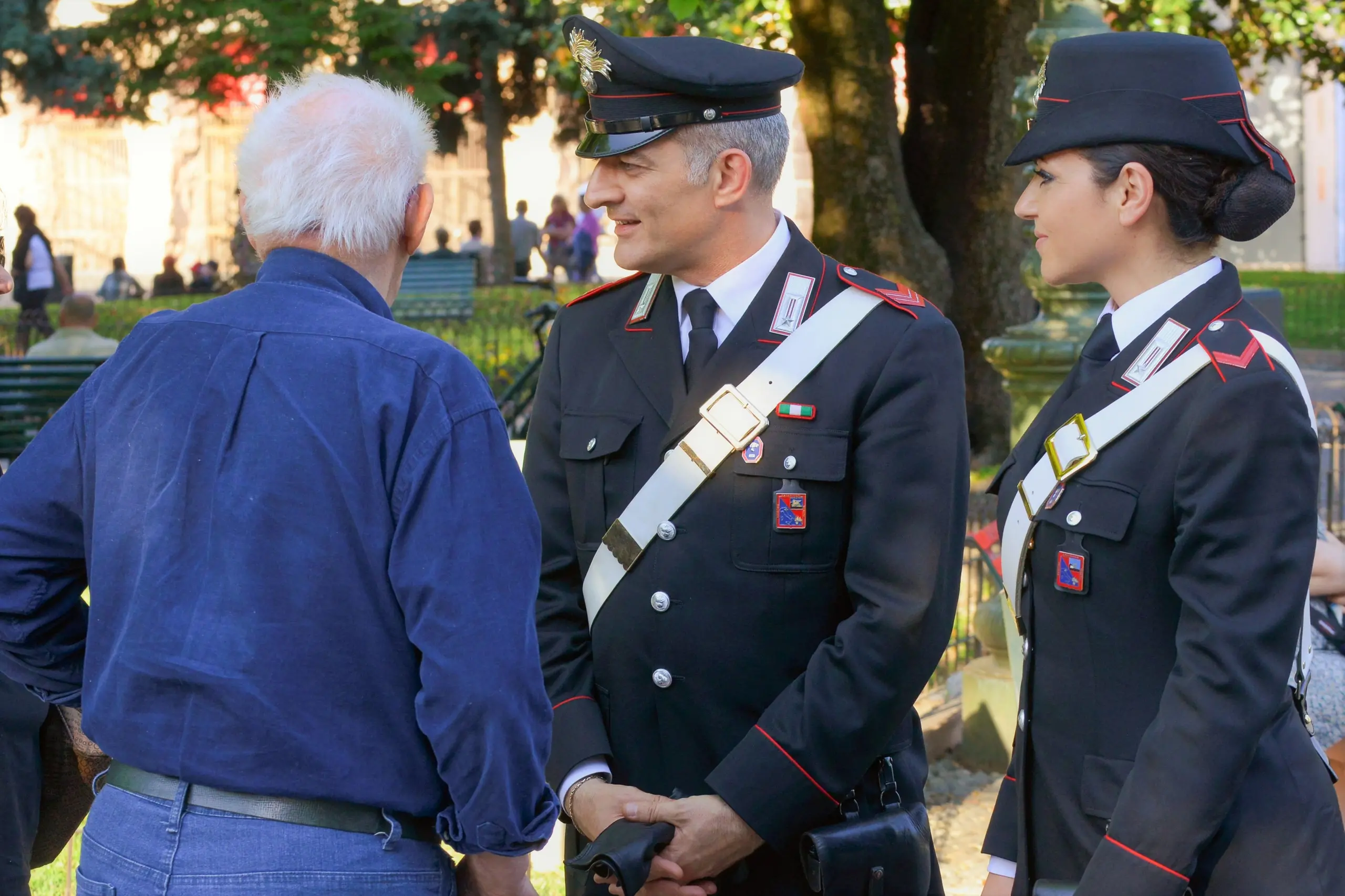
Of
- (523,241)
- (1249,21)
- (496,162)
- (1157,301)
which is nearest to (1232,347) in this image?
(1157,301)

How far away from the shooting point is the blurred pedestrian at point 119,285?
2653 centimetres

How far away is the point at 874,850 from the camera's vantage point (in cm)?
255

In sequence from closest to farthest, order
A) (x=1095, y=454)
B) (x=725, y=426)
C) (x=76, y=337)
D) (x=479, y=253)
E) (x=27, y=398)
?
1. (x=1095, y=454)
2. (x=725, y=426)
3. (x=27, y=398)
4. (x=76, y=337)
5. (x=479, y=253)

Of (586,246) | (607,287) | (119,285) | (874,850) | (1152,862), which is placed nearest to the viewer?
(1152,862)

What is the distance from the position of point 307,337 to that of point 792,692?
1.01 metres

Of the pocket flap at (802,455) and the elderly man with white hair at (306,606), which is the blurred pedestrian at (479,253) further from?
the elderly man with white hair at (306,606)

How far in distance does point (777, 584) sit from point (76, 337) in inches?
361

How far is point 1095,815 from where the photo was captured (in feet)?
7.32

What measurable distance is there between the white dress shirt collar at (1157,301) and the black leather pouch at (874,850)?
33.5 inches

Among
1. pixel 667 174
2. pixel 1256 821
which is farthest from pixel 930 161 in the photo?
pixel 1256 821

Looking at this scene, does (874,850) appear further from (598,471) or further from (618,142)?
(618,142)

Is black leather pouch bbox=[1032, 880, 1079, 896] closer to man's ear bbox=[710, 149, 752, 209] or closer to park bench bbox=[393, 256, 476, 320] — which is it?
man's ear bbox=[710, 149, 752, 209]

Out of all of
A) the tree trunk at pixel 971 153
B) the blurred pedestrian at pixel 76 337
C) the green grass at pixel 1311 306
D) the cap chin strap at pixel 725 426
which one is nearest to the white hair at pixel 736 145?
the cap chin strap at pixel 725 426

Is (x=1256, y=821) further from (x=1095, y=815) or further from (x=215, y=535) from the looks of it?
(x=215, y=535)
